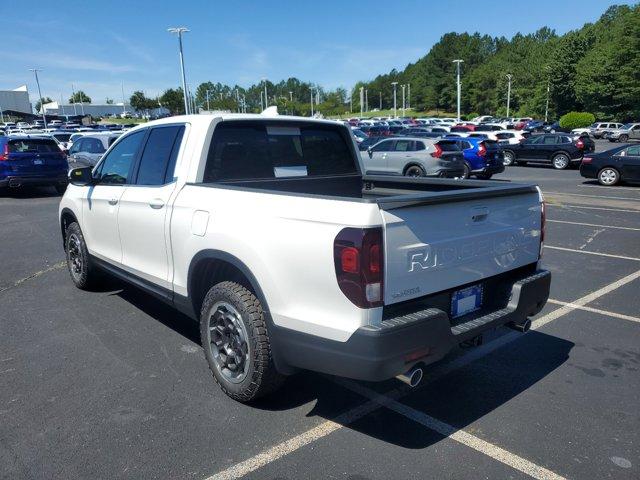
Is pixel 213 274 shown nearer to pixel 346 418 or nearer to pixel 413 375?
pixel 346 418

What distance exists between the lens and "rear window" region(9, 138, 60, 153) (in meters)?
14.5

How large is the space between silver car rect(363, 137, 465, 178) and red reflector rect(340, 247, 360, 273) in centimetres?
1416

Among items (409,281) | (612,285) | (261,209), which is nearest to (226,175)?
(261,209)

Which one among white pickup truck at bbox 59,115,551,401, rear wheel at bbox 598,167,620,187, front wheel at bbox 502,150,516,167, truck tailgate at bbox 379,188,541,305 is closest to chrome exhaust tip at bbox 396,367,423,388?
white pickup truck at bbox 59,115,551,401

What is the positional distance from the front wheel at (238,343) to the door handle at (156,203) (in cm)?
92

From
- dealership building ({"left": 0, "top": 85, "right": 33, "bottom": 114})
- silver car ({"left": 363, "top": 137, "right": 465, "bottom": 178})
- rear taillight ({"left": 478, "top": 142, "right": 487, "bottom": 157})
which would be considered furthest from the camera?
dealership building ({"left": 0, "top": 85, "right": 33, "bottom": 114})

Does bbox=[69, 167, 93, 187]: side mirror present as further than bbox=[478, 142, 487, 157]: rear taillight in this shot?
No

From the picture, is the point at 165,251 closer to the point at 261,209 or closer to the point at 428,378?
the point at 261,209

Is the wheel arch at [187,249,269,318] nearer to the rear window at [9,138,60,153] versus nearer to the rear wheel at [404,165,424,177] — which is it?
the rear window at [9,138,60,153]

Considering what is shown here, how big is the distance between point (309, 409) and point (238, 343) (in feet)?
2.20

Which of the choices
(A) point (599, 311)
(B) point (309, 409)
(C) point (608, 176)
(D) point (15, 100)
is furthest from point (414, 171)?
(D) point (15, 100)

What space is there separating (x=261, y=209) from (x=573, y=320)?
366 cm

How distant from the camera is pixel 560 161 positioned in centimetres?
2338

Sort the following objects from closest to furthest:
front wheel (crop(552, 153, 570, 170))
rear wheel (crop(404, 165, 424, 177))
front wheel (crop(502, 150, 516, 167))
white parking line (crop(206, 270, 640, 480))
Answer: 1. white parking line (crop(206, 270, 640, 480))
2. rear wheel (crop(404, 165, 424, 177))
3. front wheel (crop(552, 153, 570, 170))
4. front wheel (crop(502, 150, 516, 167))
